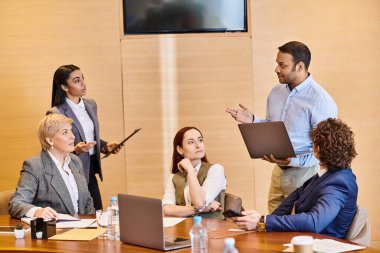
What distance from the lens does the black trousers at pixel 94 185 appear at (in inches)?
228

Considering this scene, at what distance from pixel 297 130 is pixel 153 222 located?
1.96 metres

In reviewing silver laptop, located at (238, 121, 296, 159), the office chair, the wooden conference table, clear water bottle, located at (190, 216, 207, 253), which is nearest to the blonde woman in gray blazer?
the wooden conference table

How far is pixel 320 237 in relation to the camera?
3486 mm

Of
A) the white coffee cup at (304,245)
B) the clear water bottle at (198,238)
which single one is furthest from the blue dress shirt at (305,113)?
the white coffee cup at (304,245)

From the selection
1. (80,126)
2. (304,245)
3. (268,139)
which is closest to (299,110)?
(268,139)

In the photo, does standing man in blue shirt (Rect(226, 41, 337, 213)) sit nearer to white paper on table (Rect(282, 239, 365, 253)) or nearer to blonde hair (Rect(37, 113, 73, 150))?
blonde hair (Rect(37, 113, 73, 150))

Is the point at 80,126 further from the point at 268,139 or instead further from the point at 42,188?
the point at 268,139

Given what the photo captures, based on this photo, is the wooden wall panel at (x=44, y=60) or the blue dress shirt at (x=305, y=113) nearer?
the blue dress shirt at (x=305, y=113)

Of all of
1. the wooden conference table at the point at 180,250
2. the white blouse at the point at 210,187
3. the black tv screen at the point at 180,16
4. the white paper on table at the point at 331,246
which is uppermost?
the black tv screen at the point at 180,16

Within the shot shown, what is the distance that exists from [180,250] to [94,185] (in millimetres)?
2442

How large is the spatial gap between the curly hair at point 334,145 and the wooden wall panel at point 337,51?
3102 millimetres

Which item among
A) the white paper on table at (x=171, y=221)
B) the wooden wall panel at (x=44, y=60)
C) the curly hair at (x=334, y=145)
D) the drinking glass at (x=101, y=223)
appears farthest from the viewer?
the wooden wall panel at (x=44, y=60)

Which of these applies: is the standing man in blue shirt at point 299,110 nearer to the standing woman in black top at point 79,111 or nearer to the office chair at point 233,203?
the office chair at point 233,203

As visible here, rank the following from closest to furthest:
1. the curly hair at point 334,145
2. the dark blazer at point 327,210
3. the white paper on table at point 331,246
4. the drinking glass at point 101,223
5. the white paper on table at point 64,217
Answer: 1. the white paper on table at point 331,246
2. the dark blazer at point 327,210
3. the curly hair at point 334,145
4. the drinking glass at point 101,223
5. the white paper on table at point 64,217
